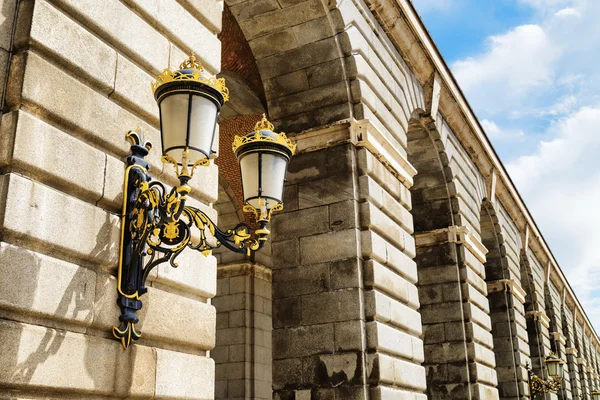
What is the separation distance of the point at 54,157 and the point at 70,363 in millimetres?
1197

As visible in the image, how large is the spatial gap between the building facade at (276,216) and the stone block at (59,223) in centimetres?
1

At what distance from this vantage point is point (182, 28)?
17.8 feet

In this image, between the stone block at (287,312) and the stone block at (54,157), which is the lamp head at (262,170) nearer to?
the stone block at (54,157)

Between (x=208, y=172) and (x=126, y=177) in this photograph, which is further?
(x=208, y=172)

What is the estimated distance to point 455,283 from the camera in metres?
13.4

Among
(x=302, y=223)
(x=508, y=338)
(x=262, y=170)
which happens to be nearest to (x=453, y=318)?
(x=508, y=338)

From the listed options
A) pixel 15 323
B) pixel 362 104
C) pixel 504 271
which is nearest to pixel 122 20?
pixel 15 323

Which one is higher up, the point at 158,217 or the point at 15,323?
the point at 158,217

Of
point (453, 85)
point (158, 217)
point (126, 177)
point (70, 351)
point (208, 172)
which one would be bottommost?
point (70, 351)

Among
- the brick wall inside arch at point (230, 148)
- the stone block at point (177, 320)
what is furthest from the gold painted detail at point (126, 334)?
the brick wall inside arch at point (230, 148)

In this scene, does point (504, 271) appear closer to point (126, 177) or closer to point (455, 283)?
point (455, 283)

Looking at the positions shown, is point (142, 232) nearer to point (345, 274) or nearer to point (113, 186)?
point (113, 186)

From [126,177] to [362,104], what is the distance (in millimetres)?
5192

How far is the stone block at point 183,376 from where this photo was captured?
175 inches
